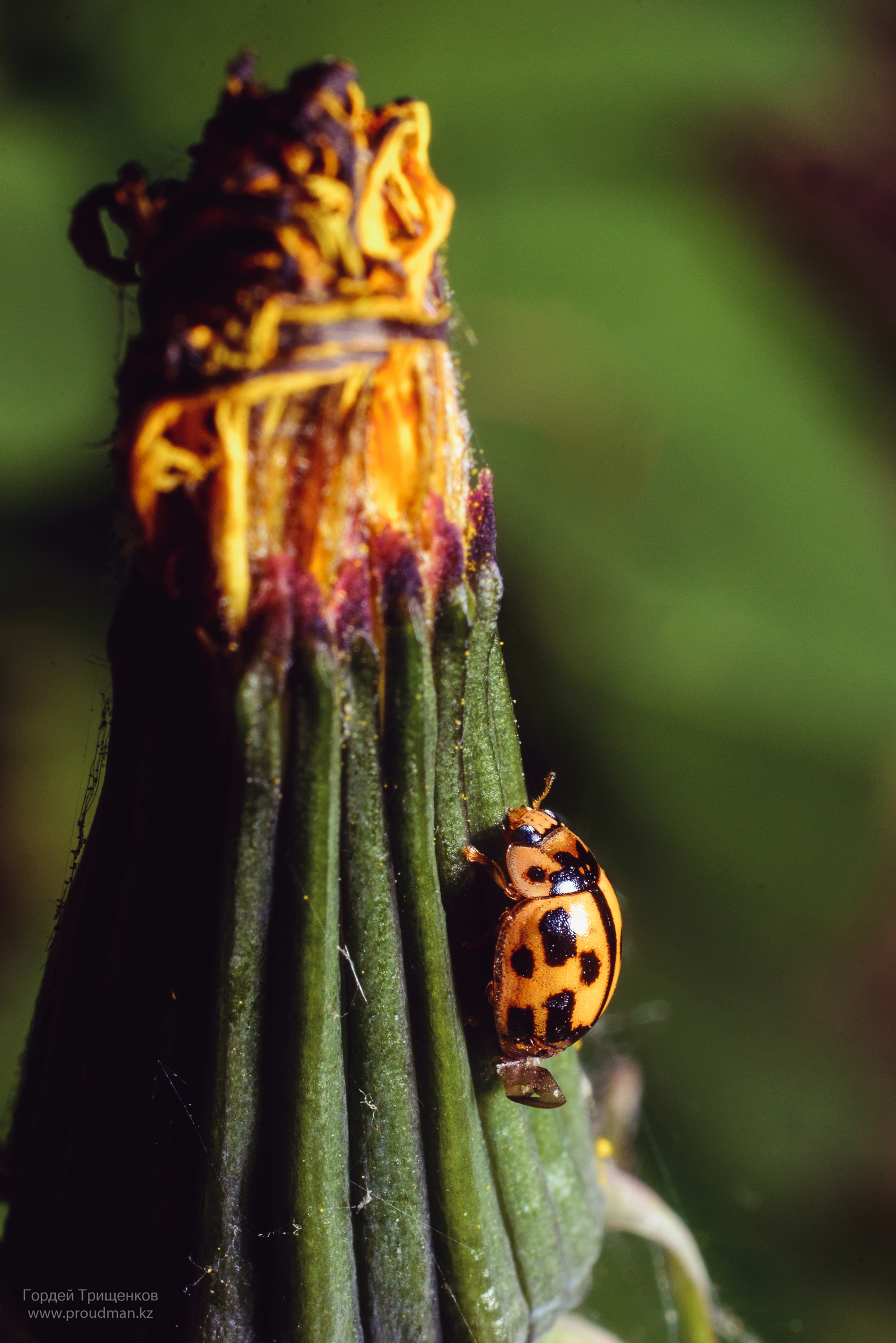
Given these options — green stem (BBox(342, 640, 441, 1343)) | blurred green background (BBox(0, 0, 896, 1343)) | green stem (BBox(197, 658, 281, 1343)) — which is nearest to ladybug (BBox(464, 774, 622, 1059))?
green stem (BBox(342, 640, 441, 1343))

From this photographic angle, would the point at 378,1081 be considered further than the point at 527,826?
No

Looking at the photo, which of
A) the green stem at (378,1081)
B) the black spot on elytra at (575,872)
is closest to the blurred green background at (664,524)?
the black spot on elytra at (575,872)

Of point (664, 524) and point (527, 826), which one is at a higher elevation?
point (664, 524)

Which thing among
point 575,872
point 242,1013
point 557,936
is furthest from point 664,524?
point 242,1013

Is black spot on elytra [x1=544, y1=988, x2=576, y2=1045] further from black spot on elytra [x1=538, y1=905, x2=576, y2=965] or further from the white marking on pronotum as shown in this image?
the white marking on pronotum

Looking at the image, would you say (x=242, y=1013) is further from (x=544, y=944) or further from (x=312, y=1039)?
(x=544, y=944)

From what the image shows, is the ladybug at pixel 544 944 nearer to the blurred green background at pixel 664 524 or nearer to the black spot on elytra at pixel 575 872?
the black spot on elytra at pixel 575 872
